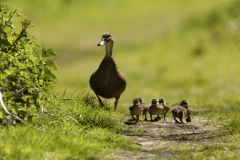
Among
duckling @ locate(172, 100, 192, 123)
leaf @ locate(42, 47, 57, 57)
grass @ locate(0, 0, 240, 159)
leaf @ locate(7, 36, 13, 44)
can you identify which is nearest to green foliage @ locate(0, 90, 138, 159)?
grass @ locate(0, 0, 240, 159)

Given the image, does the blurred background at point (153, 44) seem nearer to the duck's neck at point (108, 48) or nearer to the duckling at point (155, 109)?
the duckling at point (155, 109)

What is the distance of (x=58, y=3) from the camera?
39312 mm

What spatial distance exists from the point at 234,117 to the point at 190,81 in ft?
33.3

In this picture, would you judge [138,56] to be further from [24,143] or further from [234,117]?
[24,143]

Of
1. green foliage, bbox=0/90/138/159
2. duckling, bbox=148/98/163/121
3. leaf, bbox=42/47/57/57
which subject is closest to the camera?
green foliage, bbox=0/90/138/159

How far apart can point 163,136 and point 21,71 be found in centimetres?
245

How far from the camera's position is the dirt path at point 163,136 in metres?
7.98

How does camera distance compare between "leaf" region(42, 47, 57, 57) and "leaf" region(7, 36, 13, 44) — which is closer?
"leaf" region(7, 36, 13, 44)

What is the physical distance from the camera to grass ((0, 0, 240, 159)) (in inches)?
308

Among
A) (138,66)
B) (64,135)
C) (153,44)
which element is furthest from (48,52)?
(153,44)

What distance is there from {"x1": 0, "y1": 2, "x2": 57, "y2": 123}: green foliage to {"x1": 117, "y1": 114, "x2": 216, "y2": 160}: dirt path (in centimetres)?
153

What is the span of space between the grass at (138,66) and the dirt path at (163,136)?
6.2 inches

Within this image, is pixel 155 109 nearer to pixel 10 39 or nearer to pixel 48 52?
pixel 48 52

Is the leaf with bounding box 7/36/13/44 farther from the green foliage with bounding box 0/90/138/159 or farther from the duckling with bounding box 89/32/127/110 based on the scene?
the duckling with bounding box 89/32/127/110
